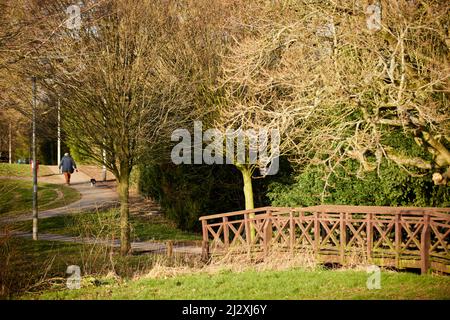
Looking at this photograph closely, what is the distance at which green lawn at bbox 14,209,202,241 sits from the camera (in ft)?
67.4

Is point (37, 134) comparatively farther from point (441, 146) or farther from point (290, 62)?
point (441, 146)

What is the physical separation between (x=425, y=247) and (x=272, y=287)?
412 centimetres

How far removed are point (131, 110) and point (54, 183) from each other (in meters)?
16.0

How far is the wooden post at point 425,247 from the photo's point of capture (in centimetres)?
1179

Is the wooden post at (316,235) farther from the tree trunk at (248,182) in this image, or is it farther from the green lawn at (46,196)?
the green lawn at (46,196)

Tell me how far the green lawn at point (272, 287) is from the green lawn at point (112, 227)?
33.5 feet

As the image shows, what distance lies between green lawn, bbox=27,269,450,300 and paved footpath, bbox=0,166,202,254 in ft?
9.79

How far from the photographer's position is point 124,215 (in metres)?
17.1

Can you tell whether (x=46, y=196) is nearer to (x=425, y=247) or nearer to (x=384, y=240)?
(x=384, y=240)

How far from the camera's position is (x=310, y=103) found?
1378 cm

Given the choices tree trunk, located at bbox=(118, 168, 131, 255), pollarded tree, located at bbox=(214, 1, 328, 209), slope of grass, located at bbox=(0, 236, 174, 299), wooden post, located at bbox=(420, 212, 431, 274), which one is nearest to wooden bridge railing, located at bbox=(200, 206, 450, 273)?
wooden post, located at bbox=(420, 212, 431, 274)
